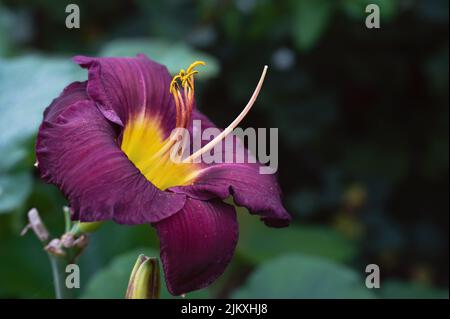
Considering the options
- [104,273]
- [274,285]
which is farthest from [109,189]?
[274,285]

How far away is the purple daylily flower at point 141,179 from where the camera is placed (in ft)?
2.27

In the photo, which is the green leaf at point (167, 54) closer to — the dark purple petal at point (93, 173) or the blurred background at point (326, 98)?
the blurred background at point (326, 98)

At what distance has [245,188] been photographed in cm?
79

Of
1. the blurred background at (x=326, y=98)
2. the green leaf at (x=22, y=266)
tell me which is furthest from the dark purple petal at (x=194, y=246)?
the blurred background at (x=326, y=98)

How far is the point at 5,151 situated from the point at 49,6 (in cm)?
72

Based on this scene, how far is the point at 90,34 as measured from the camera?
1.91 meters

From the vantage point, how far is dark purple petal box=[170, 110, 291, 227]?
76 centimetres

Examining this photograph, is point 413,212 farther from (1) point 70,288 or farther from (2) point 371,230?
(1) point 70,288

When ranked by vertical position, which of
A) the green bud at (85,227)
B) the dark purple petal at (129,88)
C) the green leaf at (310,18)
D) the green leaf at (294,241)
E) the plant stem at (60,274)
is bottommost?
the green leaf at (294,241)

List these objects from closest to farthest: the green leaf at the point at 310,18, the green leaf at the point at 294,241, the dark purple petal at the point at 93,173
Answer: the dark purple petal at the point at 93,173 → the green leaf at the point at 310,18 → the green leaf at the point at 294,241

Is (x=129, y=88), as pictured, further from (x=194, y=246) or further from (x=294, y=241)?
(x=294, y=241)

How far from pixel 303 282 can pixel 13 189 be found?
48cm

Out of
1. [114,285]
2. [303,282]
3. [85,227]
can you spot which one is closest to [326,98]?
[303,282]

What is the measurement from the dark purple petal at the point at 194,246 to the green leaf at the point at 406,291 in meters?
0.69
